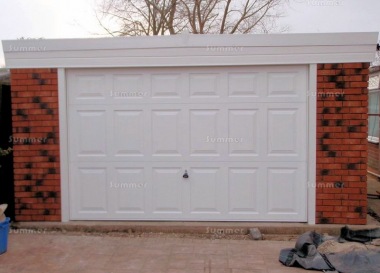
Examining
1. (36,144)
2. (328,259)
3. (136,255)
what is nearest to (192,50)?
(36,144)

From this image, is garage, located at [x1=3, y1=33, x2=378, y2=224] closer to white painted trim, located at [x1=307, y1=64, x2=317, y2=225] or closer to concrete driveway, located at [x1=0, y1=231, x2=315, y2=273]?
white painted trim, located at [x1=307, y1=64, x2=317, y2=225]

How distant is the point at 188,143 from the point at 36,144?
219 cm

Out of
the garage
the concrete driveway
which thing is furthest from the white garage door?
the concrete driveway

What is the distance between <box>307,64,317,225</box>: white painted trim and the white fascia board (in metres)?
0.29

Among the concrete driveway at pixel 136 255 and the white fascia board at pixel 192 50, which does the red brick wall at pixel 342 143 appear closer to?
the white fascia board at pixel 192 50

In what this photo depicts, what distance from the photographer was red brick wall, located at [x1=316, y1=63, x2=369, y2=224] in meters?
5.63

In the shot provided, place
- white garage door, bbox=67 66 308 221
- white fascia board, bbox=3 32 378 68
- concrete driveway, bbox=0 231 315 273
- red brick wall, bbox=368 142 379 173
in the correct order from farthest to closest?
red brick wall, bbox=368 142 379 173 < white garage door, bbox=67 66 308 221 < white fascia board, bbox=3 32 378 68 < concrete driveway, bbox=0 231 315 273

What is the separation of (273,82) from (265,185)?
4.79 feet

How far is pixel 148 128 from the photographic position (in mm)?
5918

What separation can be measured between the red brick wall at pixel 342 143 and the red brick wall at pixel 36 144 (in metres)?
3.75

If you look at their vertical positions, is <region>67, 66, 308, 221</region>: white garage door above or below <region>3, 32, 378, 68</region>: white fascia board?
below

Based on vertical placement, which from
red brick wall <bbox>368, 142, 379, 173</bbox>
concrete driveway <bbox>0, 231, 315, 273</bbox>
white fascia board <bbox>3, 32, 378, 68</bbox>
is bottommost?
concrete driveway <bbox>0, 231, 315, 273</bbox>

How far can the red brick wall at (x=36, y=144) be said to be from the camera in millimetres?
5887

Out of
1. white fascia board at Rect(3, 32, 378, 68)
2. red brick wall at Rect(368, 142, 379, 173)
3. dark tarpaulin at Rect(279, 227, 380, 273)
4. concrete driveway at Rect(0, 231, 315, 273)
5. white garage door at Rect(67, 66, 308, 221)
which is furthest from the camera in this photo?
red brick wall at Rect(368, 142, 379, 173)
